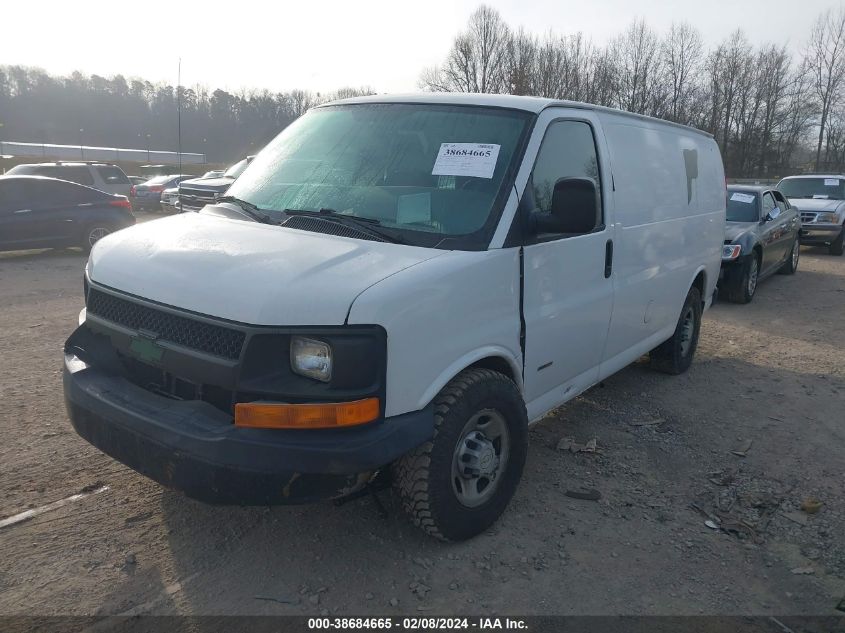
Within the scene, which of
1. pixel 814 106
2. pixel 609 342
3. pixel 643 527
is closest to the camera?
pixel 643 527

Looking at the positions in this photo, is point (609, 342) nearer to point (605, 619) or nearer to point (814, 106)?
point (605, 619)

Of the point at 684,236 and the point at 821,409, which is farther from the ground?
the point at 684,236

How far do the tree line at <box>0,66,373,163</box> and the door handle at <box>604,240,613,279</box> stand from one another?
2543 inches

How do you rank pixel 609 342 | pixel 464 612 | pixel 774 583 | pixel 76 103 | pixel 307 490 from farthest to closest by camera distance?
pixel 76 103 < pixel 609 342 < pixel 774 583 < pixel 464 612 < pixel 307 490

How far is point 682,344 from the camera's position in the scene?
639 centimetres

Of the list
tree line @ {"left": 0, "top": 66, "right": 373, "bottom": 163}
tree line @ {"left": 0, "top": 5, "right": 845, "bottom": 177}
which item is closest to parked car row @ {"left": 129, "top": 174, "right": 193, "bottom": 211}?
tree line @ {"left": 0, "top": 5, "right": 845, "bottom": 177}

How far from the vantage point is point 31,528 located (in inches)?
133

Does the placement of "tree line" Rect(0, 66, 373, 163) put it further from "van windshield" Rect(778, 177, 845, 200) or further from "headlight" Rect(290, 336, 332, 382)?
"headlight" Rect(290, 336, 332, 382)

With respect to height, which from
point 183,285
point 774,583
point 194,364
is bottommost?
point 774,583

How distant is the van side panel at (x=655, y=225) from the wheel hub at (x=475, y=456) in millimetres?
1614

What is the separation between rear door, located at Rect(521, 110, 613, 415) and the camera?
3646 mm

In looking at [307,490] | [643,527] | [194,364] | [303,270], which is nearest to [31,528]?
[194,364]

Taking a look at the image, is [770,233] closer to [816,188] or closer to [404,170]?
[816,188]

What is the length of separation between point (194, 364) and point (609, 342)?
2853mm
